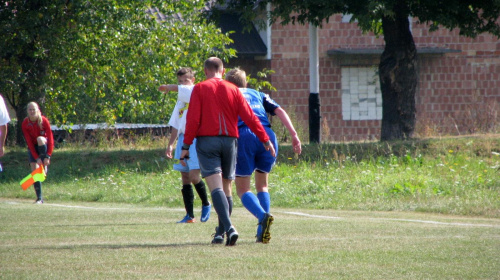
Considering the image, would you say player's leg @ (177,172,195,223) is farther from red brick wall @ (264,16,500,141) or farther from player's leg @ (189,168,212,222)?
red brick wall @ (264,16,500,141)

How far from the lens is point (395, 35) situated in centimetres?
1838

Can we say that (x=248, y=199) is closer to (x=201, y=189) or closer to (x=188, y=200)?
(x=201, y=189)

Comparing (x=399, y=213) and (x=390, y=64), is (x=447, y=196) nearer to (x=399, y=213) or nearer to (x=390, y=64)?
(x=399, y=213)

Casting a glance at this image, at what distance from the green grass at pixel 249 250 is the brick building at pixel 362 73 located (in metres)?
18.2

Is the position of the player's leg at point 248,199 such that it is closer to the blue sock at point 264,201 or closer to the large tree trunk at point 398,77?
the blue sock at point 264,201

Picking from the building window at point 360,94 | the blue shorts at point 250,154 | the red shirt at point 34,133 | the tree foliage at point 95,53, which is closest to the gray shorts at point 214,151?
the blue shorts at point 250,154

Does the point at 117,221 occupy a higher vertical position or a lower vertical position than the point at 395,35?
lower

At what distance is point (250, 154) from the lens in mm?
7531

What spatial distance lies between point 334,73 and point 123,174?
13.1 m

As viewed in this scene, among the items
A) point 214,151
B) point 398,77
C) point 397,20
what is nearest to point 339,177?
point 398,77

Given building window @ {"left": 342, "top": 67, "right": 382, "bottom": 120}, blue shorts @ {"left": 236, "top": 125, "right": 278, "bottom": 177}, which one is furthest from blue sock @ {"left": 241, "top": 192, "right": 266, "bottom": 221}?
building window @ {"left": 342, "top": 67, "right": 382, "bottom": 120}

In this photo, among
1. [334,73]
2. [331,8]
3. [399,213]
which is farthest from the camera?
[334,73]

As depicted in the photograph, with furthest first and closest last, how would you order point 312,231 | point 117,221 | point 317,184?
point 317,184 → point 117,221 → point 312,231

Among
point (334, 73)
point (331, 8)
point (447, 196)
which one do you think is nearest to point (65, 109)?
point (331, 8)
